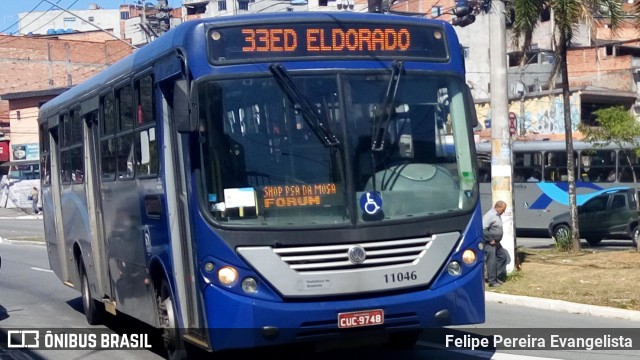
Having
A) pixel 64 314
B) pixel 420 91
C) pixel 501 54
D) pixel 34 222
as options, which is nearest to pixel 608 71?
pixel 34 222

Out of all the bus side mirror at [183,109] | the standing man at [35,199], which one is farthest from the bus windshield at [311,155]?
the standing man at [35,199]

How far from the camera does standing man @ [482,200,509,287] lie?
17141 millimetres

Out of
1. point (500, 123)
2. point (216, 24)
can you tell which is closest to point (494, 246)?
Answer: point (500, 123)

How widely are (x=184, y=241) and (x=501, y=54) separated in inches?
414

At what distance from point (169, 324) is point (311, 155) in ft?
7.95

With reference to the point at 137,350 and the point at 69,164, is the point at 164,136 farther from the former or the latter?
the point at 69,164

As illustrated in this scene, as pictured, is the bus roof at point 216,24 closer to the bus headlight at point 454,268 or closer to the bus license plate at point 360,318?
the bus headlight at point 454,268

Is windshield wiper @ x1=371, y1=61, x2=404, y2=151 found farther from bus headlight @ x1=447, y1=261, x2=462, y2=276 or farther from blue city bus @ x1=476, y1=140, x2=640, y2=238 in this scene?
blue city bus @ x1=476, y1=140, x2=640, y2=238

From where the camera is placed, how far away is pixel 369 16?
9273mm


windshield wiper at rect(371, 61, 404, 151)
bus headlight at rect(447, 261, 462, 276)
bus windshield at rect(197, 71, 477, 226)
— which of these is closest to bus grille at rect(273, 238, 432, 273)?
bus windshield at rect(197, 71, 477, 226)

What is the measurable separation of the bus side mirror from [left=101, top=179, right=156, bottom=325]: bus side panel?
2.18m

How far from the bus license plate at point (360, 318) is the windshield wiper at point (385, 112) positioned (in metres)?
1.44

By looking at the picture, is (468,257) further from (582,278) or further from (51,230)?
(51,230)

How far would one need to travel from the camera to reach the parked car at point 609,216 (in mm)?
28844
